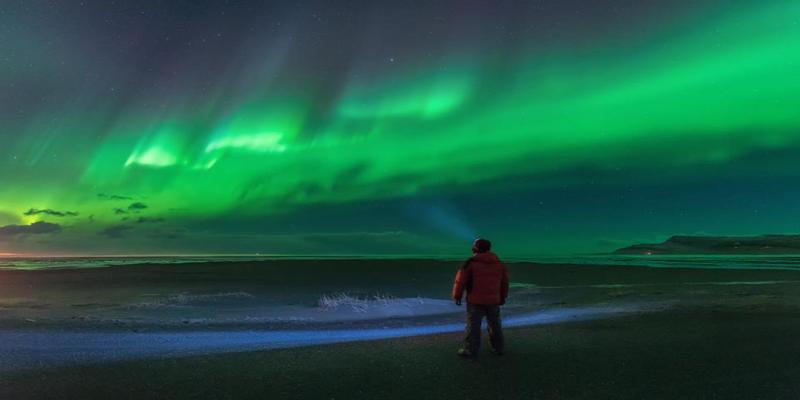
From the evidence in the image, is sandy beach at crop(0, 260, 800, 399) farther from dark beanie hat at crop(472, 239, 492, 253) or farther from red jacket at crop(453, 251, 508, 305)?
dark beanie hat at crop(472, 239, 492, 253)

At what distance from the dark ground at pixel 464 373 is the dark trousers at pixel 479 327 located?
306mm

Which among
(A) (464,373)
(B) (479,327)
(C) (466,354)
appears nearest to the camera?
(A) (464,373)

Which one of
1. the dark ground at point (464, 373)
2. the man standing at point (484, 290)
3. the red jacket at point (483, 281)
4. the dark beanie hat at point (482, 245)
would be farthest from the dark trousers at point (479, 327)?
the dark beanie hat at point (482, 245)

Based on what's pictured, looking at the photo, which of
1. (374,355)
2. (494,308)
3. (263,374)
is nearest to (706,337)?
(494,308)

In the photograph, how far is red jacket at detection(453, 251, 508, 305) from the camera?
10445 mm

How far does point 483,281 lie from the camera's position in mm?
10500

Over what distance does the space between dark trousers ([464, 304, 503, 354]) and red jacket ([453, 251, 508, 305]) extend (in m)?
0.15

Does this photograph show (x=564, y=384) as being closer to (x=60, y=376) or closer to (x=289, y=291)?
(x=60, y=376)

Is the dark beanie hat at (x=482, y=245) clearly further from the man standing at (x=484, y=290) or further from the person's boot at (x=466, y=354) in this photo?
the person's boot at (x=466, y=354)

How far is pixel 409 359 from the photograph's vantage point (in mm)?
9914

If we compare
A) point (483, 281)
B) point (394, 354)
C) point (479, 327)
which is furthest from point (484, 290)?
point (394, 354)

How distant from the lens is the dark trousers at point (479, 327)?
1021 centimetres

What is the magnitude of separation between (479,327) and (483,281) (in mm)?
812

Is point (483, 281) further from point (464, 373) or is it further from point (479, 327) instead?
point (464, 373)
